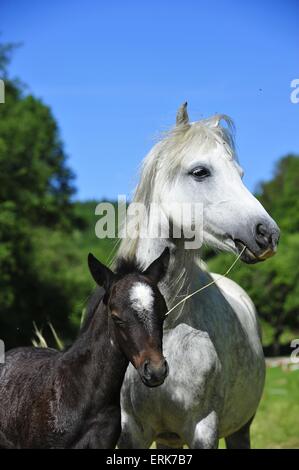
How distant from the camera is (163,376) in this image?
3693mm

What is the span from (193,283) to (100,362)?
39.2 inches

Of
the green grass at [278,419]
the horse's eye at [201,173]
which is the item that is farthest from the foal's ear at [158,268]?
the green grass at [278,419]

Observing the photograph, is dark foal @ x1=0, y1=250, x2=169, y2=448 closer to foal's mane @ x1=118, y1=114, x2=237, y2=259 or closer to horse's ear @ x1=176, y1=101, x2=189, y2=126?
foal's mane @ x1=118, y1=114, x2=237, y2=259

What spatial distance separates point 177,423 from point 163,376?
1.12 meters

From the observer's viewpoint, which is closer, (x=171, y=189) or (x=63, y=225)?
(x=171, y=189)

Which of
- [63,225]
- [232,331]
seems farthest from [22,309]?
[232,331]

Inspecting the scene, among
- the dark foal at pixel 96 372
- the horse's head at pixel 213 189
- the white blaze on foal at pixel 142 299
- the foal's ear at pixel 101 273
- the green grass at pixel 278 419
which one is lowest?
the green grass at pixel 278 419

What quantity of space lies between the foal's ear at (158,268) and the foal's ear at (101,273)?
216mm

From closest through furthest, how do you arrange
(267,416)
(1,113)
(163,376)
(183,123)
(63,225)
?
1. (163,376)
2. (183,123)
3. (267,416)
4. (1,113)
5. (63,225)

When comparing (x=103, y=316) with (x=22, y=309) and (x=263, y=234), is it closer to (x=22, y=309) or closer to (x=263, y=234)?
(x=263, y=234)

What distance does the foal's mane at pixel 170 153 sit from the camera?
15.4 ft

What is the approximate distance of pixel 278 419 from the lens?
11.9 meters

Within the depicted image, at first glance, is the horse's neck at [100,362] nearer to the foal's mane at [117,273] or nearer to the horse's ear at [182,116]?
the foal's mane at [117,273]

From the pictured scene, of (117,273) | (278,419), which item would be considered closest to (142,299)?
(117,273)
